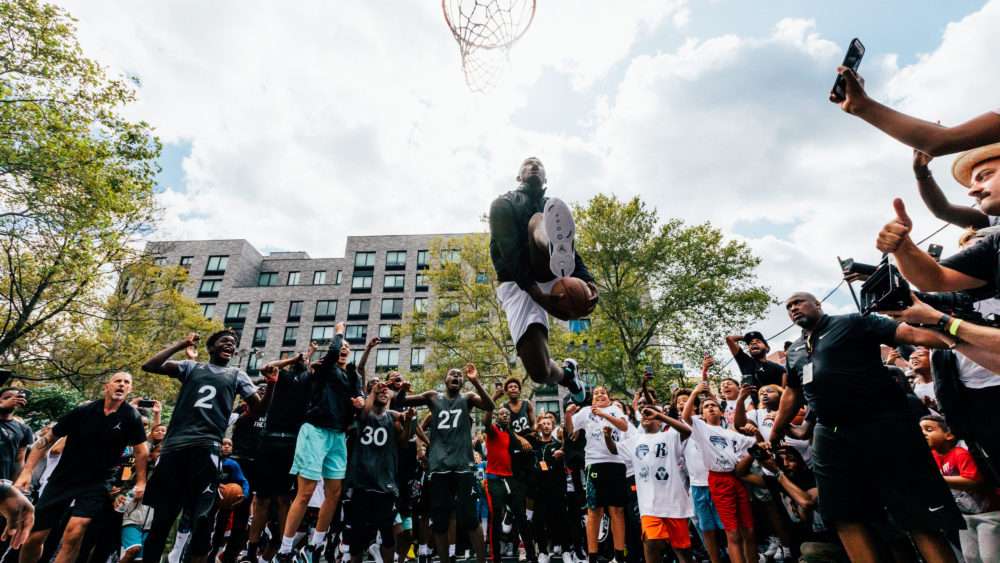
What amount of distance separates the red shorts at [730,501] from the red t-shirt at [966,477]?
6.89 ft

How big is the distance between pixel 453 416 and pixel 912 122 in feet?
19.8

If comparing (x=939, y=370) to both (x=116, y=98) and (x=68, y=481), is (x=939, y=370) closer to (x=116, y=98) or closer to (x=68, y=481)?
(x=68, y=481)

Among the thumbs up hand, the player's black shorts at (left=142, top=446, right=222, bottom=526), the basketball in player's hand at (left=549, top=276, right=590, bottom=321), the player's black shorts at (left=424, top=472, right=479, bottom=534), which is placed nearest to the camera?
the thumbs up hand

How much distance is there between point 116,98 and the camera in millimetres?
14602

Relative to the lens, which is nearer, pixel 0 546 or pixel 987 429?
pixel 987 429

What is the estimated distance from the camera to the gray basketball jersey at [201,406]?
487 cm

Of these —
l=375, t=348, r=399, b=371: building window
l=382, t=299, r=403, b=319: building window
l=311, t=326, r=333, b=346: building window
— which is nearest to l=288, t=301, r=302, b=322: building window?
l=311, t=326, r=333, b=346: building window

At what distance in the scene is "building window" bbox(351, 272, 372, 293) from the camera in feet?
146

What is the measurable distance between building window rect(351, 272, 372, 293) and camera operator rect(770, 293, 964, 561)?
43.5 metres

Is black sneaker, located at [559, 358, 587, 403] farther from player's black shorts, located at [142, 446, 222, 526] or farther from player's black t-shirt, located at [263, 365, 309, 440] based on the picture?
player's black shorts, located at [142, 446, 222, 526]

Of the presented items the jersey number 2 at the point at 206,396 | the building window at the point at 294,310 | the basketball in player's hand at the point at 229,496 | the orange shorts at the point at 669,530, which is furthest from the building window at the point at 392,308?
the orange shorts at the point at 669,530

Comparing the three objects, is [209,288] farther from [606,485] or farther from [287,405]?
[606,485]

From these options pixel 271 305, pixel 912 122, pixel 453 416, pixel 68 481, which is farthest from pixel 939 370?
pixel 271 305

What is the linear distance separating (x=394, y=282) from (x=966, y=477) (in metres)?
43.4
